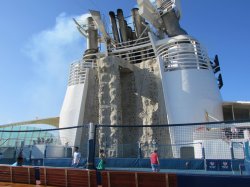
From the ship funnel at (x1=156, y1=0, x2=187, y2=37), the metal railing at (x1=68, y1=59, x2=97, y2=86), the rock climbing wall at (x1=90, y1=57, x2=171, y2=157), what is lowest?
the rock climbing wall at (x1=90, y1=57, x2=171, y2=157)

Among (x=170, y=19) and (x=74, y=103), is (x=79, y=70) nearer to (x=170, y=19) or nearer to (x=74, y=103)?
(x=74, y=103)

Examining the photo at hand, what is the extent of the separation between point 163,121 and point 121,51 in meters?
10.2

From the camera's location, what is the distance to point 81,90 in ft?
94.6

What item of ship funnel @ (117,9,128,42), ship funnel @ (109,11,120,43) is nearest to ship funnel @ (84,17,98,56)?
ship funnel @ (109,11,120,43)

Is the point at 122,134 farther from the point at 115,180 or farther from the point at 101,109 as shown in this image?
the point at 115,180

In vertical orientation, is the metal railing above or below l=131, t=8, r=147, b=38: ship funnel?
below

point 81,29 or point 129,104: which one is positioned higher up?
point 81,29

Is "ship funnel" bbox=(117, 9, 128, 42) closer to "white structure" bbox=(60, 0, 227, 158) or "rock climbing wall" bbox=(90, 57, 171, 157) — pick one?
"white structure" bbox=(60, 0, 227, 158)

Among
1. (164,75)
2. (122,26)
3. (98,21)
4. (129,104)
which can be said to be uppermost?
(98,21)

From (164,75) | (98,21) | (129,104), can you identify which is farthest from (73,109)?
(98,21)

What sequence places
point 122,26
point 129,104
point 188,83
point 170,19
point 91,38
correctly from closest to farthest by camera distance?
point 188,83 → point 129,104 → point 170,19 → point 122,26 → point 91,38

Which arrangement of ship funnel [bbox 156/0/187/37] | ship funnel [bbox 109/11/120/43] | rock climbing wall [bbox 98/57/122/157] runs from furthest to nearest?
ship funnel [bbox 109/11/120/43] → ship funnel [bbox 156/0/187/37] → rock climbing wall [bbox 98/57/122/157]

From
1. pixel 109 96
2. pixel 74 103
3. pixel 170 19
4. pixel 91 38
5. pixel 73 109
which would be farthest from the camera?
pixel 91 38

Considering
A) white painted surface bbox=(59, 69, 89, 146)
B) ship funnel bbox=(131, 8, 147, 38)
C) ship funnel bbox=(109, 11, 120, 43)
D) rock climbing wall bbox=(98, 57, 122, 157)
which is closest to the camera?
rock climbing wall bbox=(98, 57, 122, 157)
